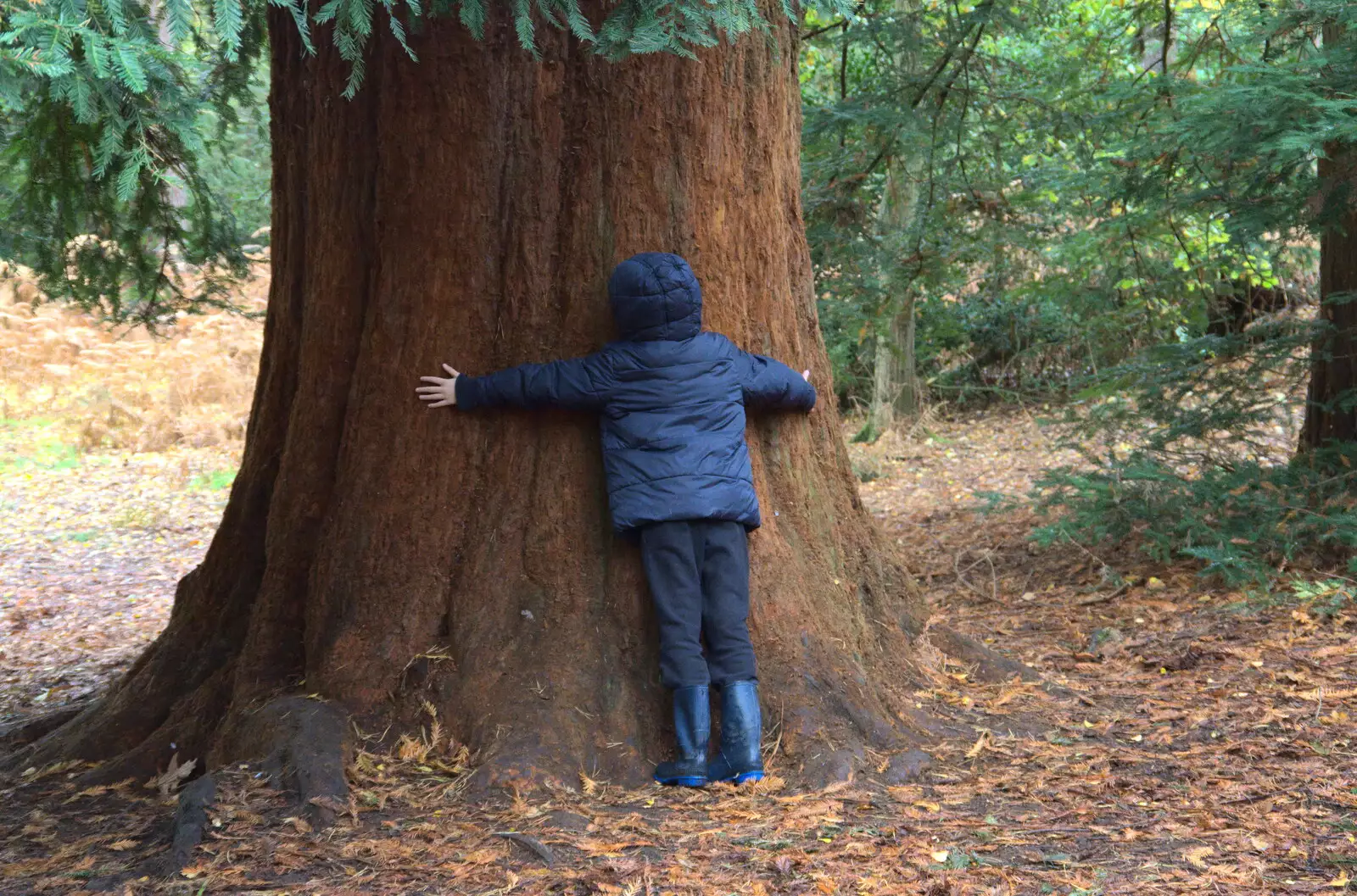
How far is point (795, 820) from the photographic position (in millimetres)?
3623

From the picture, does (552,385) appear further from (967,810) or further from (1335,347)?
(1335,347)

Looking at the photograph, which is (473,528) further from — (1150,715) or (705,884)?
(1150,715)

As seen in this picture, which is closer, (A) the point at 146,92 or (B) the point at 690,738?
(A) the point at 146,92

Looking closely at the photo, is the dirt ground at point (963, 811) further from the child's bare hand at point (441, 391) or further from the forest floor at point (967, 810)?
the child's bare hand at point (441, 391)

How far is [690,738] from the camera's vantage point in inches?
157

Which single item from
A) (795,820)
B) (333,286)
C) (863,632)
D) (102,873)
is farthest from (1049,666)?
(102,873)

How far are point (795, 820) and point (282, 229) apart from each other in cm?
322

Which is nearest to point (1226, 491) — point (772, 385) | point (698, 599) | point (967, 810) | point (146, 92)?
point (772, 385)

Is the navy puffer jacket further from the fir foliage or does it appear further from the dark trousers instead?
the fir foliage

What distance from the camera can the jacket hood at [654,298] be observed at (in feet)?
13.2

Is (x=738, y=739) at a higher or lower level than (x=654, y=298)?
lower

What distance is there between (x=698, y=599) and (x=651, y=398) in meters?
0.73

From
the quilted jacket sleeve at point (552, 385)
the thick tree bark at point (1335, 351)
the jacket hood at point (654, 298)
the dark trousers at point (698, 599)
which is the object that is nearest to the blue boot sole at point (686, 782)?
the dark trousers at point (698, 599)

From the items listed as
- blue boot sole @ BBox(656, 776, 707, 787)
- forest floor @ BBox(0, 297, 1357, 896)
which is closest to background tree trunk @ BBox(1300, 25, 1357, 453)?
forest floor @ BBox(0, 297, 1357, 896)
